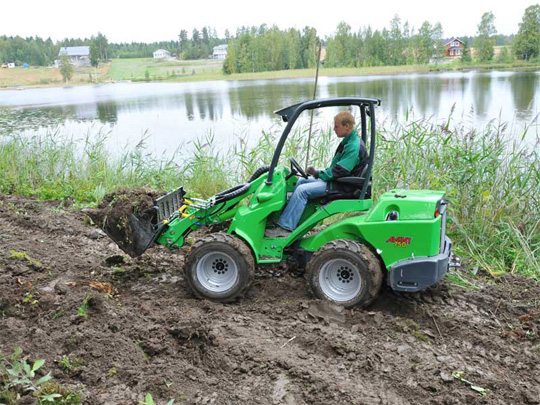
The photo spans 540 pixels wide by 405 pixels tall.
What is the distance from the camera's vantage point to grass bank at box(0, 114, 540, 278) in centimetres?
634

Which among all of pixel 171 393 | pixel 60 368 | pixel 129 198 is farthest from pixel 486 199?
pixel 60 368

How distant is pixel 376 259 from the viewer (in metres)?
4.62

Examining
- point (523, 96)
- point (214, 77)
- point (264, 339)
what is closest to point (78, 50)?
point (214, 77)

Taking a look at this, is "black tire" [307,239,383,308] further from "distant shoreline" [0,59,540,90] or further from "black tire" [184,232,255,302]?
"distant shoreline" [0,59,540,90]

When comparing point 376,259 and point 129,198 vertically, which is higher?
point 129,198

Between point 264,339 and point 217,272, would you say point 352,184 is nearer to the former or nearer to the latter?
point 217,272

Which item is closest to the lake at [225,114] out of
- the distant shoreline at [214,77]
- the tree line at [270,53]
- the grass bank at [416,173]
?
the grass bank at [416,173]

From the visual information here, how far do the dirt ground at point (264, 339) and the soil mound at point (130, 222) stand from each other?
0.40 meters

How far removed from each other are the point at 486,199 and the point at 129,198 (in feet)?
14.2

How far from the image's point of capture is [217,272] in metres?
5.01

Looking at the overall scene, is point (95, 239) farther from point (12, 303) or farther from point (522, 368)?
point (522, 368)

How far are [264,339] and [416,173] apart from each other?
4389 mm

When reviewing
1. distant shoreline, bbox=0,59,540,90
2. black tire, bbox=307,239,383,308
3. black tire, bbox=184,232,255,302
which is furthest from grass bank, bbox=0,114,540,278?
distant shoreline, bbox=0,59,540,90

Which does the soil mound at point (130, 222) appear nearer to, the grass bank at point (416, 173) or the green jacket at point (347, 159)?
the green jacket at point (347, 159)
